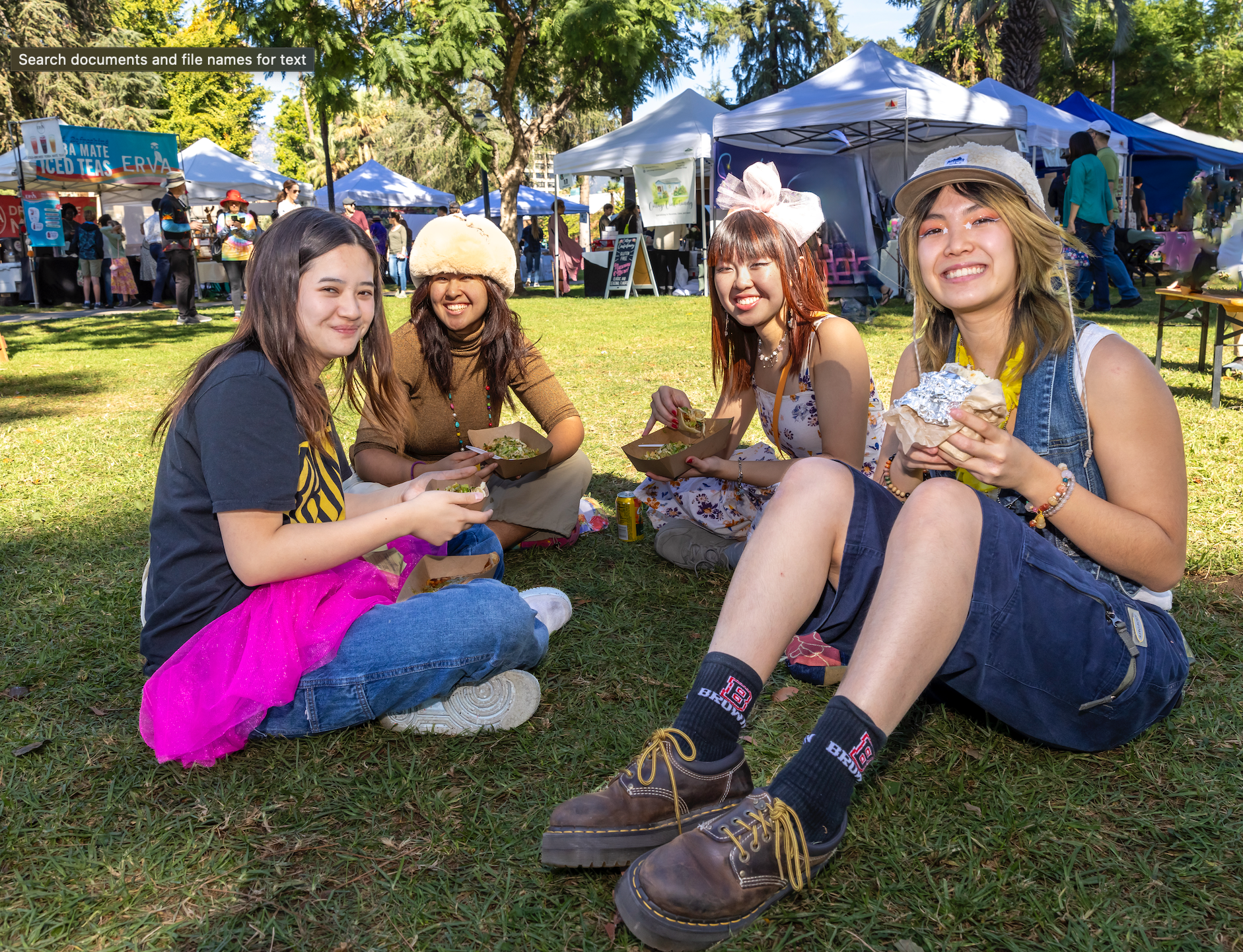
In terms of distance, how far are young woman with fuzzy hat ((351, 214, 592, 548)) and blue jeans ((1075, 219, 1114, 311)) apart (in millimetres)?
10906

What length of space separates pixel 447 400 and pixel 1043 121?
1567 cm

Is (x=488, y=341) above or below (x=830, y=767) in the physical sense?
above

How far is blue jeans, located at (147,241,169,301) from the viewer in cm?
1930

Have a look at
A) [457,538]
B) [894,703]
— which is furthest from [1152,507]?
[457,538]

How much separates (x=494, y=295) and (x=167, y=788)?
220cm

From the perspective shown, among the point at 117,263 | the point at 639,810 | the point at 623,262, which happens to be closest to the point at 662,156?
the point at 623,262

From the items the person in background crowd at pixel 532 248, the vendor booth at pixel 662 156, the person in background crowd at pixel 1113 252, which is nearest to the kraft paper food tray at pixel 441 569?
the person in background crowd at pixel 1113 252

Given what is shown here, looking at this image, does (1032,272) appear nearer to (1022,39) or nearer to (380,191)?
(1022,39)

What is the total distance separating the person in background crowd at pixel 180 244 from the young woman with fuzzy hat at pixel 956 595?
14174 millimetres

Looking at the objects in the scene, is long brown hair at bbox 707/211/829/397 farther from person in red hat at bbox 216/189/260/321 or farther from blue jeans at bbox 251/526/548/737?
person in red hat at bbox 216/189/260/321

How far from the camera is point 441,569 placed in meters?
2.66

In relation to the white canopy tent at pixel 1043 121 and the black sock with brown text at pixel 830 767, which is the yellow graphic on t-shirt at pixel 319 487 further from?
the white canopy tent at pixel 1043 121

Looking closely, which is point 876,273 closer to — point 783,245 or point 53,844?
point 783,245

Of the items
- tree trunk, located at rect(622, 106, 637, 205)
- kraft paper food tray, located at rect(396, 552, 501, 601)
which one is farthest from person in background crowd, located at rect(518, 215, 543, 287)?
kraft paper food tray, located at rect(396, 552, 501, 601)
